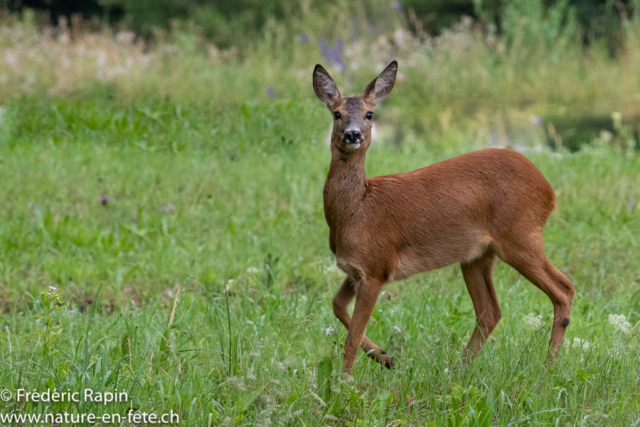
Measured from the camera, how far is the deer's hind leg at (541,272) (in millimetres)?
2920

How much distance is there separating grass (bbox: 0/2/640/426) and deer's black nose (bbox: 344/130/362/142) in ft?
2.50

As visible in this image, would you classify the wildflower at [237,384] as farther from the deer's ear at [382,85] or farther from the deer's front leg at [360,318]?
the deer's ear at [382,85]

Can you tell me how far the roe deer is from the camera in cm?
280

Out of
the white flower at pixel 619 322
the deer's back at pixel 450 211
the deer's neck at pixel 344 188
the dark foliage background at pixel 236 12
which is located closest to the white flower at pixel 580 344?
the white flower at pixel 619 322

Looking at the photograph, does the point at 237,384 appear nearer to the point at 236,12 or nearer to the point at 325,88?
the point at 325,88

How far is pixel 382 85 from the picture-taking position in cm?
295

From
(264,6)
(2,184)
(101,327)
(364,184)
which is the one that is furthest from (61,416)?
(264,6)

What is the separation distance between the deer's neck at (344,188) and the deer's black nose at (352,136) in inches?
5.9

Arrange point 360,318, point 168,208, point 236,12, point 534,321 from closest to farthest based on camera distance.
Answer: point 360,318, point 534,321, point 168,208, point 236,12

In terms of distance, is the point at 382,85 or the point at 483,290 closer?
the point at 382,85

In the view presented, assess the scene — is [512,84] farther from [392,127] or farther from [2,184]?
[2,184]

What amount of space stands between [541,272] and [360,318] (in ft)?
2.59

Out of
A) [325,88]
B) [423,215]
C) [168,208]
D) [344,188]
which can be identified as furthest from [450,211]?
[168,208]

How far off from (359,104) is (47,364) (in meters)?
1.48
